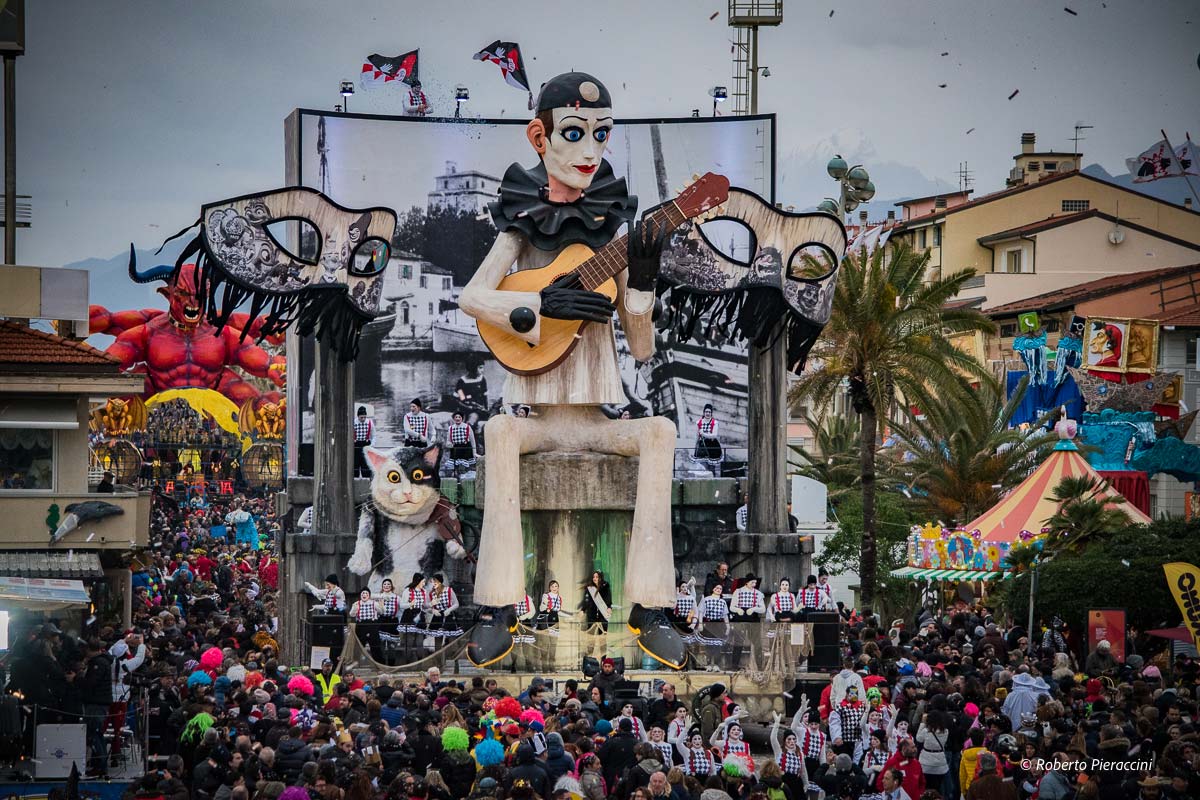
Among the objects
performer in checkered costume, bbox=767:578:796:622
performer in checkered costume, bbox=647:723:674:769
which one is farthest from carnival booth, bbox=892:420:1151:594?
performer in checkered costume, bbox=647:723:674:769

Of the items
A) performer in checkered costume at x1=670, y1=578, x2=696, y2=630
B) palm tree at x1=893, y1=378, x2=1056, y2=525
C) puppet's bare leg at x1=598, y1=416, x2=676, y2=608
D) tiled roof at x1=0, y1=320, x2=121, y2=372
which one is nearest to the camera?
puppet's bare leg at x1=598, y1=416, x2=676, y2=608

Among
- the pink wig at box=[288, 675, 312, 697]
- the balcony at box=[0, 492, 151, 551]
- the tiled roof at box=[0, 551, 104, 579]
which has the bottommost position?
the pink wig at box=[288, 675, 312, 697]

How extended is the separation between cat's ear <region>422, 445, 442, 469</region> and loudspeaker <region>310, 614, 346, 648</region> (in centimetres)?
275

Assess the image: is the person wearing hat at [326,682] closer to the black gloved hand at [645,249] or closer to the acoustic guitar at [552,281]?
the acoustic guitar at [552,281]

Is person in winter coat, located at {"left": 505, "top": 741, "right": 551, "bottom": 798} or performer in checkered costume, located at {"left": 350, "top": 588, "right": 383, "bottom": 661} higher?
performer in checkered costume, located at {"left": 350, "top": 588, "right": 383, "bottom": 661}

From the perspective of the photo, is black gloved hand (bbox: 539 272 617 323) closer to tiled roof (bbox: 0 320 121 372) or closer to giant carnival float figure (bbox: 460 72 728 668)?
giant carnival float figure (bbox: 460 72 728 668)

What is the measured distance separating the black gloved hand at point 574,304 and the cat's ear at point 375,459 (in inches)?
255

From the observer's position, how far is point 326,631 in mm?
22141

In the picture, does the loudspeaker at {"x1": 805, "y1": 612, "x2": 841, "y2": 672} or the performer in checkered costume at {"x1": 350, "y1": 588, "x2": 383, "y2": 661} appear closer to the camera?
the performer in checkered costume at {"x1": 350, "y1": 588, "x2": 383, "y2": 661}

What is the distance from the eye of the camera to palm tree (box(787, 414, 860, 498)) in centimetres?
4172

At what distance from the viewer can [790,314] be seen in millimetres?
24312

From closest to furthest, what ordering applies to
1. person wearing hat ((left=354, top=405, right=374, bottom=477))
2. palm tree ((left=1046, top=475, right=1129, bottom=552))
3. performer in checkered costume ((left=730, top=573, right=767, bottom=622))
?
performer in checkered costume ((left=730, top=573, right=767, bottom=622))
palm tree ((left=1046, top=475, right=1129, bottom=552))
person wearing hat ((left=354, top=405, right=374, bottom=477))

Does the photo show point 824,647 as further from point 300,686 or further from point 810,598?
point 300,686

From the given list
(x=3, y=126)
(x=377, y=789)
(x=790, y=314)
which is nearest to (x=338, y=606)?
(x=790, y=314)
